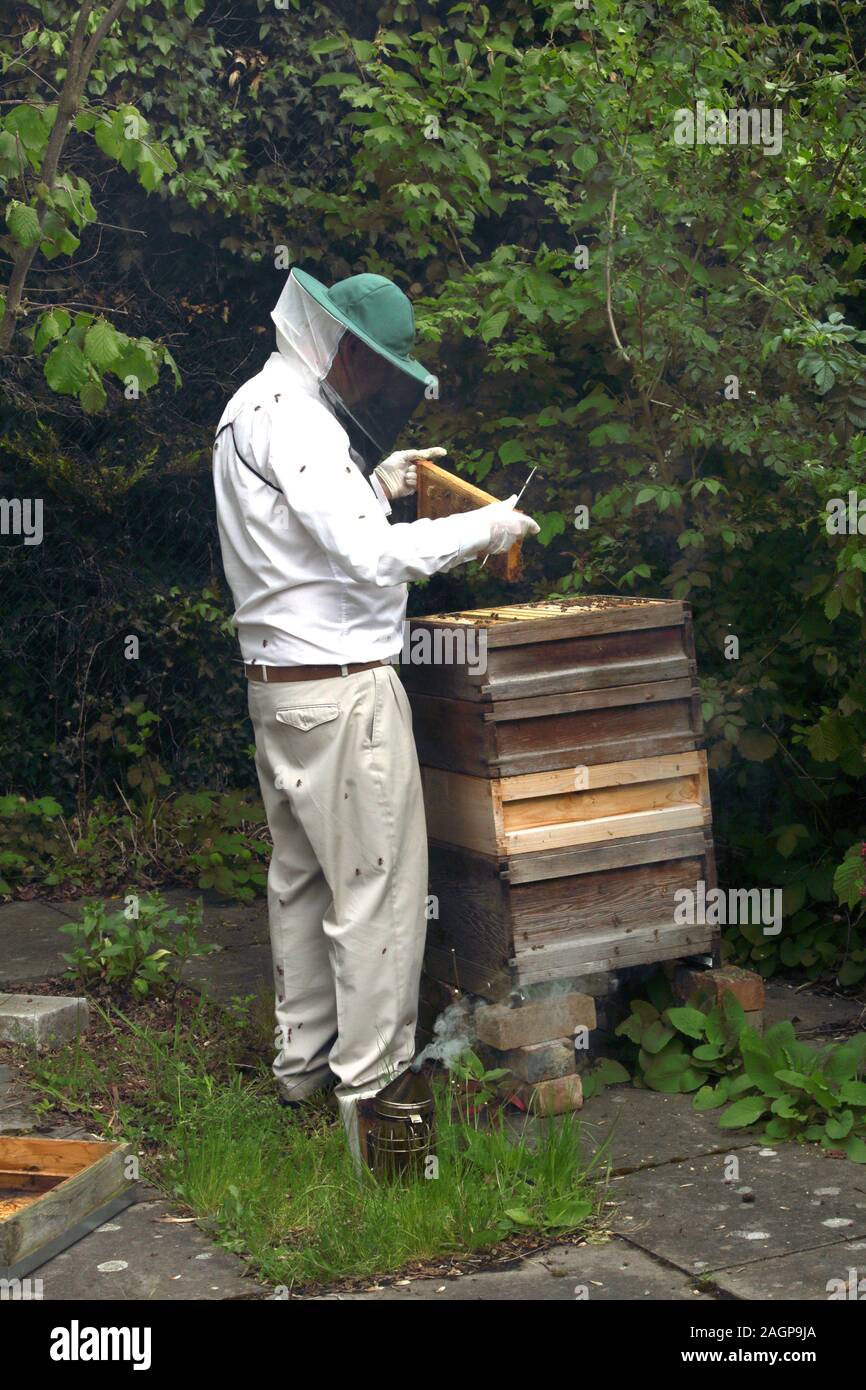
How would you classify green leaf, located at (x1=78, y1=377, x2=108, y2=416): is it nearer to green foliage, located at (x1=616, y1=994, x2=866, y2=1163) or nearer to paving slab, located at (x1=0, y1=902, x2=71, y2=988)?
paving slab, located at (x1=0, y1=902, x2=71, y2=988)

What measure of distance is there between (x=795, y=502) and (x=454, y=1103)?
2.40m

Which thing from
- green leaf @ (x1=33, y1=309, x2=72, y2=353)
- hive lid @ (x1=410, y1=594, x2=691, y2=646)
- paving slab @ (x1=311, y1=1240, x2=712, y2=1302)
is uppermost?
green leaf @ (x1=33, y1=309, x2=72, y2=353)

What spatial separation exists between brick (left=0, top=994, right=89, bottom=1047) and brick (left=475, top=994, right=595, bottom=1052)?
138 cm

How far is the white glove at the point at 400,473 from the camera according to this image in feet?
14.0

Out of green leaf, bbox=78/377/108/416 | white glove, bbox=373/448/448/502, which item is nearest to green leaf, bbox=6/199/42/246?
green leaf, bbox=78/377/108/416

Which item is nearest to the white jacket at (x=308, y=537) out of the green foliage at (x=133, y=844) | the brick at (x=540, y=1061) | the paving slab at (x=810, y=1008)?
the brick at (x=540, y=1061)

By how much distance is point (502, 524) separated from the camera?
3.81 m

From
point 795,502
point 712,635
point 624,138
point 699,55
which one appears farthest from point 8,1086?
point 699,55

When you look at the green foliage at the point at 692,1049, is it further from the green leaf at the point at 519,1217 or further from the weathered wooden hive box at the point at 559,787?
the green leaf at the point at 519,1217

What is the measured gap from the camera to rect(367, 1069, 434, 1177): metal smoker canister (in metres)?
3.60

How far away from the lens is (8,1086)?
444cm

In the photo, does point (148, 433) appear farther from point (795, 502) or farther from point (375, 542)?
point (375, 542)

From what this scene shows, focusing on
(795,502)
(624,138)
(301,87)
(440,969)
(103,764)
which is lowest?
(440,969)
